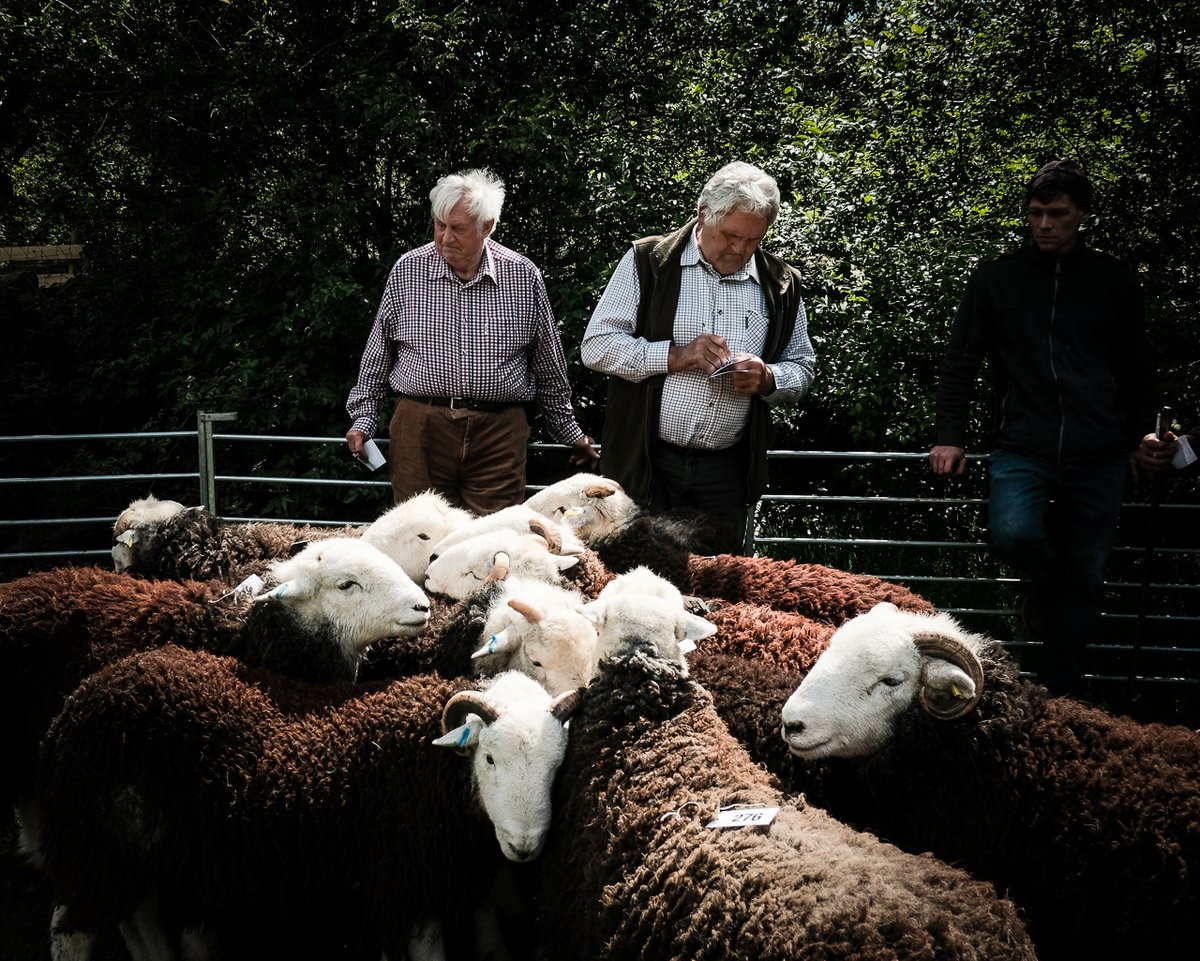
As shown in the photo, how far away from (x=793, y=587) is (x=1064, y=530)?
1.33 m

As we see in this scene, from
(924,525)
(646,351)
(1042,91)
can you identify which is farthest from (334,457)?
(1042,91)

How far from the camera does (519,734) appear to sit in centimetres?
348

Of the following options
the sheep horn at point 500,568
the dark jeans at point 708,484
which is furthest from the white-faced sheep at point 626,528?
the sheep horn at point 500,568

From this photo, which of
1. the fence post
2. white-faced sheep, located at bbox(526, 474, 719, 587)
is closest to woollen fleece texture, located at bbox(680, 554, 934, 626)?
white-faced sheep, located at bbox(526, 474, 719, 587)

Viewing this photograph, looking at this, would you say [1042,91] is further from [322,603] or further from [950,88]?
[322,603]

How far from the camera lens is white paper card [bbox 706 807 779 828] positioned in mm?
2852

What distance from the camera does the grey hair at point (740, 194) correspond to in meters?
4.99

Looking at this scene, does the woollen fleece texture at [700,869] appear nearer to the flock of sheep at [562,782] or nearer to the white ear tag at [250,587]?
the flock of sheep at [562,782]

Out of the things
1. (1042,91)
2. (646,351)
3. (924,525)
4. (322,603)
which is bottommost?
(924,525)

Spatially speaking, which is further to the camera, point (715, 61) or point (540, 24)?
point (715, 61)

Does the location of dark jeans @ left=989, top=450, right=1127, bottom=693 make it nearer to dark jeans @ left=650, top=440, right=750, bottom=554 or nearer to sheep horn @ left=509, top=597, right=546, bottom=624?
dark jeans @ left=650, top=440, right=750, bottom=554

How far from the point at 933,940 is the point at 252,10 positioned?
849cm

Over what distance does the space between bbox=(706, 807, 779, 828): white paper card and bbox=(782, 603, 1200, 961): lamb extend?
539mm

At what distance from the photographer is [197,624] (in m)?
4.54
